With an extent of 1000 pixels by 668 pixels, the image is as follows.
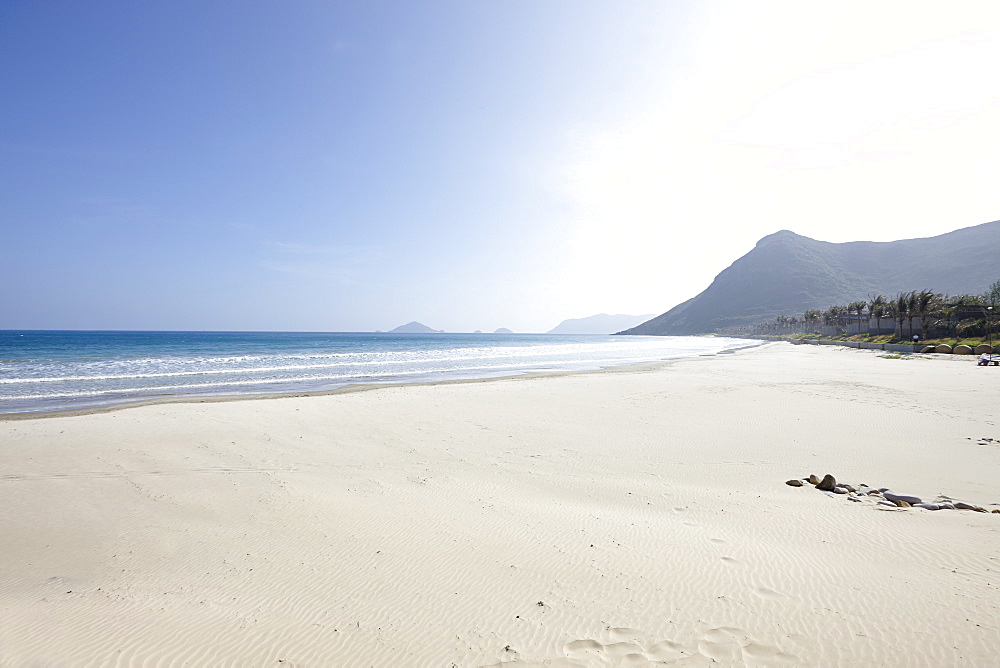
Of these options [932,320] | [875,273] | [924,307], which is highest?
[875,273]

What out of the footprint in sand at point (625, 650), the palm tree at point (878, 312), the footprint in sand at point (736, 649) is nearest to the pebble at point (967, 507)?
the footprint in sand at point (736, 649)

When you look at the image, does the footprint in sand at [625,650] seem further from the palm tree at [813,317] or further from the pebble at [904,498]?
the palm tree at [813,317]

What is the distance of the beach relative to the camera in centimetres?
341

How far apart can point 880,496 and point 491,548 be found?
20.1 feet

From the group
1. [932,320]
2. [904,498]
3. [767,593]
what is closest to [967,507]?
[904,498]

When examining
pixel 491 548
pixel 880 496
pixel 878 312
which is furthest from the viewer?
pixel 878 312

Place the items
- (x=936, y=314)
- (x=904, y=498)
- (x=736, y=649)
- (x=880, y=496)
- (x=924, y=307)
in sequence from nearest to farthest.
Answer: (x=736, y=649)
(x=904, y=498)
(x=880, y=496)
(x=924, y=307)
(x=936, y=314)

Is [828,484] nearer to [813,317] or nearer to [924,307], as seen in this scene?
[924,307]

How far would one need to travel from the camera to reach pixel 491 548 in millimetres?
5012

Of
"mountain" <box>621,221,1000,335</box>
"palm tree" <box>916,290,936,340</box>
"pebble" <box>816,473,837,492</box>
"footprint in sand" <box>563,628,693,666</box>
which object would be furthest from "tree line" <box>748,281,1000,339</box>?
"mountain" <box>621,221,1000,335</box>

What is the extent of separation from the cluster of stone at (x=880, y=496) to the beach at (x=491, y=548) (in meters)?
0.28

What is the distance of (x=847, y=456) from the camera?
888 centimetres

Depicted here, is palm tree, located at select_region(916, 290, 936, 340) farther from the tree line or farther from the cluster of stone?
the cluster of stone

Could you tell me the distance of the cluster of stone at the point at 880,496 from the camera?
612 cm
